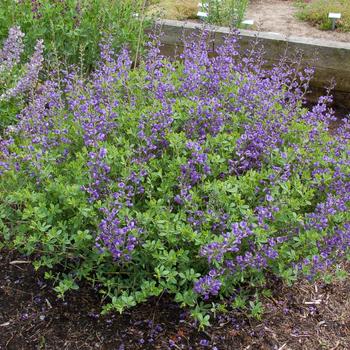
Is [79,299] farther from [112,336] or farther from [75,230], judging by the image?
[75,230]

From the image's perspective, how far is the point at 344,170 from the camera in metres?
2.81

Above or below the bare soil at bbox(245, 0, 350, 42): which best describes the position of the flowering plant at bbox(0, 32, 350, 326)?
below

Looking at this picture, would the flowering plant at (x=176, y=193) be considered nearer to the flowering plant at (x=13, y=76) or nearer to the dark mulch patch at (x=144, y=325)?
the dark mulch patch at (x=144, y=325)

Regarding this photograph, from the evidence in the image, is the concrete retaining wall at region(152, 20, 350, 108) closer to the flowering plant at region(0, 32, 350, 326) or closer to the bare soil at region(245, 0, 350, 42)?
the bare soil at region(245, 0, 350, 42)

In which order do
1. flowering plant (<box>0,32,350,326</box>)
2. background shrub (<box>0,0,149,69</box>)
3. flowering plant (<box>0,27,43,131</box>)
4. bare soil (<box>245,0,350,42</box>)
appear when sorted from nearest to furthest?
flowering plant (<box>0,32,350,326</box>) < flowering plant (<box>0,27,43,131</box>) < background shrub (<box>0,0,149,69</box>) < bare soil (<box>245,0,350,42</box>)

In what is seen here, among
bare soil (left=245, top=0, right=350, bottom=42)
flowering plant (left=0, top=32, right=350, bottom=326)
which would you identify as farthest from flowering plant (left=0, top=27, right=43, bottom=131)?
bare soil (left=245, top=0, right=350, bottom=42)

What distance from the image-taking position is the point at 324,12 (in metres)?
6.59

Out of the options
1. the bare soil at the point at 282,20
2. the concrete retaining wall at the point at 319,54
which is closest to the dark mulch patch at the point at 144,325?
the concrete retaining wall at the point at 319,54

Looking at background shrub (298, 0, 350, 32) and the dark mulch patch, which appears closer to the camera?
the dark mulch patch

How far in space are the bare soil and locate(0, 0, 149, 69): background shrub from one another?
167 centimetres

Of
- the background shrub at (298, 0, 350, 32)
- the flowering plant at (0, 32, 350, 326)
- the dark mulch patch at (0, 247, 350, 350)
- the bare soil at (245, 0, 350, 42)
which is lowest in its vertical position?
the dark mulch patch at (0, 247, 350, 350)

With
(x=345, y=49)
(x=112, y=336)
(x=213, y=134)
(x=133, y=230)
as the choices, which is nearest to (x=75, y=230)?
(x=133, y=230)

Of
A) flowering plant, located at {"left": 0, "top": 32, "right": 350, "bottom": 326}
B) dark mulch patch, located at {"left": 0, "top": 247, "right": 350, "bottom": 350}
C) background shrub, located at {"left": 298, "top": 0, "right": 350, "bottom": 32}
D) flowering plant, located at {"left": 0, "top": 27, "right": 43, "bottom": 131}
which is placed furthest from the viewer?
background shrub, located at {"left": 298, "top": 0, "right": 350, "bottom": 32}

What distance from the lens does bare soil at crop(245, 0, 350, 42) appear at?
616cm
